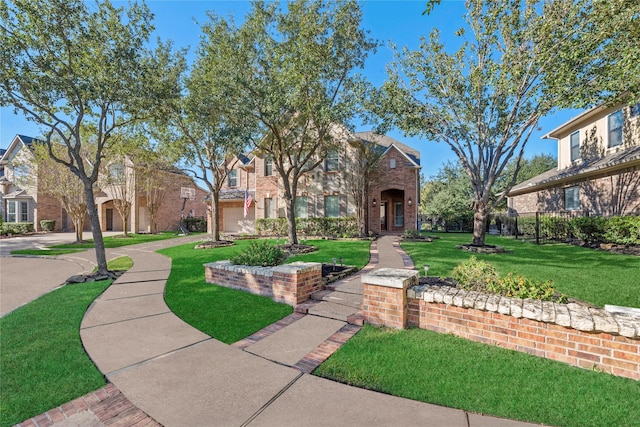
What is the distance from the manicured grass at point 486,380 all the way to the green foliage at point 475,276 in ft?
3.28

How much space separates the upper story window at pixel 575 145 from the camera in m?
15.4

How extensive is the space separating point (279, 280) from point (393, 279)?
7.56ft

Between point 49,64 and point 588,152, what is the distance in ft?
71.7

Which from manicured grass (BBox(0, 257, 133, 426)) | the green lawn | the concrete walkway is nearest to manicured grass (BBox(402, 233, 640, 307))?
the concrete walkway

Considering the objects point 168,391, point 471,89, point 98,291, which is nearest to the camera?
point 168,391

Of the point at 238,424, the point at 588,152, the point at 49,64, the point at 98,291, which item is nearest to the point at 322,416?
the point at 238,424

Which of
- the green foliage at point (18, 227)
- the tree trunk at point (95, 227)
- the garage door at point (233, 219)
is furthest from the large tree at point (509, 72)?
the green foliage at point (18, 227)

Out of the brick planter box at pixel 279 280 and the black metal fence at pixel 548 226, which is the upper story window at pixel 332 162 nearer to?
the black metal fence at pixel 548 226

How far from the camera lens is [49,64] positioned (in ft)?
24.0

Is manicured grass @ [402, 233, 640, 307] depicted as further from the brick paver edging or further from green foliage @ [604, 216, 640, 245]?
the brick paver edging

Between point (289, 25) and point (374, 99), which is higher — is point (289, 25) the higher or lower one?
the higher one

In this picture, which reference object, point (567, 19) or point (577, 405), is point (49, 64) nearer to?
point (577, 405)

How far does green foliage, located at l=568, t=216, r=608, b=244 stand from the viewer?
35.5 feet

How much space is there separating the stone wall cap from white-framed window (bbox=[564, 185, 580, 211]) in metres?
15.1
